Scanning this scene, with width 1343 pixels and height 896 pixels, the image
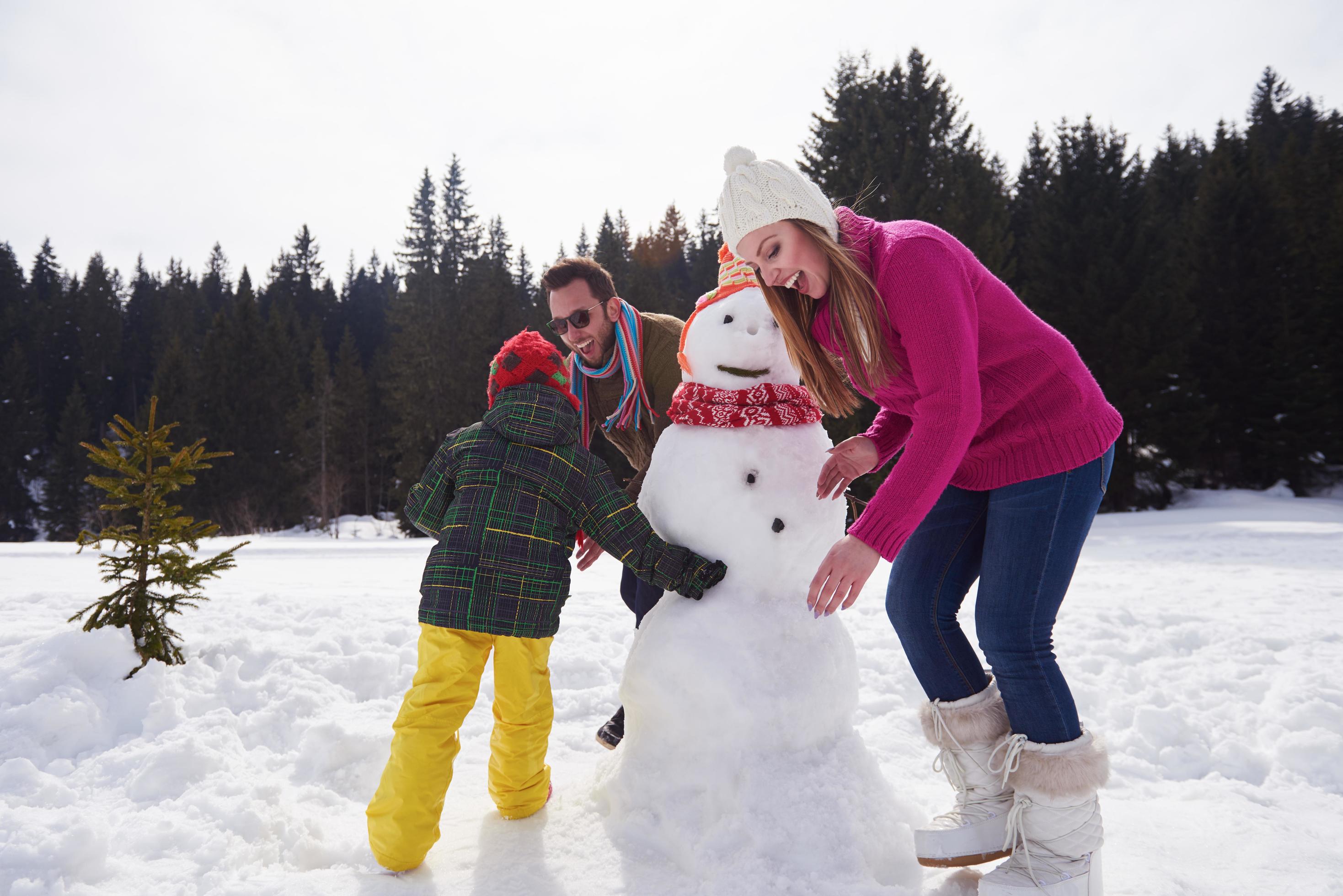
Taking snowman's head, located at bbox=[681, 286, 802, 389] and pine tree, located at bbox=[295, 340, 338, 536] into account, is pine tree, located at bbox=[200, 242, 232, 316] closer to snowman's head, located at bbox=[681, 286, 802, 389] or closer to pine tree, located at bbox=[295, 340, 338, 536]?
pine tree, located at bbox=[295, 340, 338, 536]

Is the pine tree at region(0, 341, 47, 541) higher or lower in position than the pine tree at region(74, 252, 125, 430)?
lower

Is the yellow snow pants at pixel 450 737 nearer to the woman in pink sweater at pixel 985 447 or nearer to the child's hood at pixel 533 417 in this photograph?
the child's hood at pixel 533 417

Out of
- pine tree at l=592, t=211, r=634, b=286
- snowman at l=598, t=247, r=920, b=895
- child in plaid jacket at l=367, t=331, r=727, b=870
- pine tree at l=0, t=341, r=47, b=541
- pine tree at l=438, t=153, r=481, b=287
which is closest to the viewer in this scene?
snowman at l=598, t=247, r=920, b=895

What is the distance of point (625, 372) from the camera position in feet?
9.71

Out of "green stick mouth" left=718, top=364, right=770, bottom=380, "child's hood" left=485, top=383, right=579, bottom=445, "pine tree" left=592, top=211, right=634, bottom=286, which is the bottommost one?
"child's hood" left=485, top=383, right=579, bottom=445

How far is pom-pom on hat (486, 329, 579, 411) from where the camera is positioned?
8.15 feet

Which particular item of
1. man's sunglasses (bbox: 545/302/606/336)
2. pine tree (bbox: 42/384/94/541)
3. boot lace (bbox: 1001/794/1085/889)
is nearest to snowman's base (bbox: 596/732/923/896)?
boot lace (bbox: 1001/794/1085/889)

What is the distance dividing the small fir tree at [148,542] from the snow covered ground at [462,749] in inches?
4.8

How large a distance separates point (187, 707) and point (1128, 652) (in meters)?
4.56

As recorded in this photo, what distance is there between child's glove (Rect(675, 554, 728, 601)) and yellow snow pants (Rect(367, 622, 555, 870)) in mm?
497

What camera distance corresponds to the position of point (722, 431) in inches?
96.5

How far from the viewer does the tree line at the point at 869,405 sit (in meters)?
15.6

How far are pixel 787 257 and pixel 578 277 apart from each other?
143 centimetres

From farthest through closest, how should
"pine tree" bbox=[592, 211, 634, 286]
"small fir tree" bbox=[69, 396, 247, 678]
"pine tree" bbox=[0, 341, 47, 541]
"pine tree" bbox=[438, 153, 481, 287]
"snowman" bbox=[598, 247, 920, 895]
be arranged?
"pine tree" bbox=[438, 153, 481, 287]
"pine tree" bbox=[0, 341, 47, 541]
"pine tree" bbox=[592, 211, 634, 286]
"small fir tree" bbox=[69, 396, 247, 678]
"snowman" bbox=[598, 247, 920, 895]
